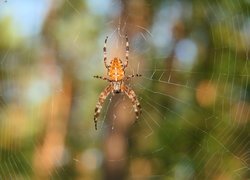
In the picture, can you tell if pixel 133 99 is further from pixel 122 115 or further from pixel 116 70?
pixel 122 115

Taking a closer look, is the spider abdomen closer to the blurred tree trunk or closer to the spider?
the spider

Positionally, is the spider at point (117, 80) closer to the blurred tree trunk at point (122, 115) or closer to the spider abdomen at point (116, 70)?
the spider abdomen at point (116, 70)

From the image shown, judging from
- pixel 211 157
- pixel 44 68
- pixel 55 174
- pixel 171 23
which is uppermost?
pixel 171 23

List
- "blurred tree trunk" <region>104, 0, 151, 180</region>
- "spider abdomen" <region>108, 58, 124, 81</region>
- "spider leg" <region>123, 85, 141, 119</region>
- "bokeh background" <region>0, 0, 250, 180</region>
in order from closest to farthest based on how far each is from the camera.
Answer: "spider abdomen" <region>108, 58, 124, 81</region>
"spider leg" <region>123, 85, 141, 119</region>
"blurred tree trunk" <region>104, 0, 151, 180</region>
"bokeh background" <region>0, 0, 250, 180</region>

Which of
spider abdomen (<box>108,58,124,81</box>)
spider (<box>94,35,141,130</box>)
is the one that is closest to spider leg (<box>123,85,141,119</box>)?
spider (<box>94,35,141,130</box>)

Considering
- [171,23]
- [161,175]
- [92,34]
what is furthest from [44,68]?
[161,175]

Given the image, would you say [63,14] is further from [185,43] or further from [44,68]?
[185,43]

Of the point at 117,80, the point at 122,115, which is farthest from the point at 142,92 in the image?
the point at 117,80
